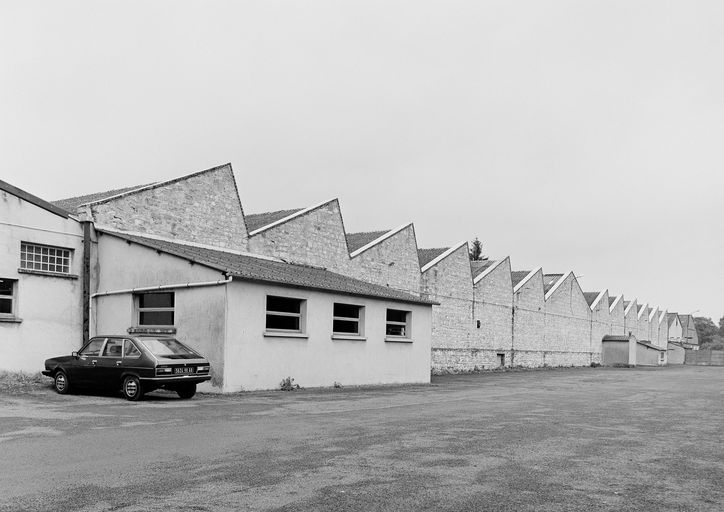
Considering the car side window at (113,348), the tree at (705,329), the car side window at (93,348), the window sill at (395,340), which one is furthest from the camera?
the tree at (705,329)

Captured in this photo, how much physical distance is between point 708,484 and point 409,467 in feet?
10.7

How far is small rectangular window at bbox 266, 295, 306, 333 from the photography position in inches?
840

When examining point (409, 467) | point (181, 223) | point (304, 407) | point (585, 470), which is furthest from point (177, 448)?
point (181, 223)

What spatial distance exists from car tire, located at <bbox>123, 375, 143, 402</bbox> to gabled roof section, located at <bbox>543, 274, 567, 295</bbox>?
133 feet

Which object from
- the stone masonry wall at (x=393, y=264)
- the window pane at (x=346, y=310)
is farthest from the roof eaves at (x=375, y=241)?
the window pane at (x=346, y=310)

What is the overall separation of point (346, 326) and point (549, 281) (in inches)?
1617

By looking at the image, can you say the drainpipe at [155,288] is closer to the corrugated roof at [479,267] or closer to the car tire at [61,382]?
the car tire at [61,382]

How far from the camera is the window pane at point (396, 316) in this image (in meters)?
27.1

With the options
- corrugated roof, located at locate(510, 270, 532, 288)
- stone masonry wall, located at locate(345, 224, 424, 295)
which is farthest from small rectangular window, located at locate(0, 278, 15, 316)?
corrugated roof, located at locate(510, 270, 532, 288)

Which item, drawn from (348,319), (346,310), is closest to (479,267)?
(346,310)

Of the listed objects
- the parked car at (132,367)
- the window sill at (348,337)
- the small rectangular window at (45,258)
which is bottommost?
the parked car at (132,367)

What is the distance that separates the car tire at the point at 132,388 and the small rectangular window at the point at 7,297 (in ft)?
19.4

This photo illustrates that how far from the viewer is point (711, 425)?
Answer: 1371cm

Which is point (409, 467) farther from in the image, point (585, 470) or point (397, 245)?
point (397, 245)
